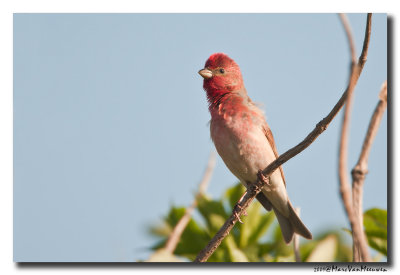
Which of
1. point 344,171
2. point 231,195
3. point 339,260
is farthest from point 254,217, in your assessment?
point 344,171

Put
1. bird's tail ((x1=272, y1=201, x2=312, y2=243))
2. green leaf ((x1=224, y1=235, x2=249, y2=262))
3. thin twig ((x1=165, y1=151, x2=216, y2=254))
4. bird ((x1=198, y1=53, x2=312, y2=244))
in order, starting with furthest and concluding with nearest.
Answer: bird's tail ((x1=272, y1=201, x2=312, y2=243)) < bird ((x1=198, y1=53, x2=312, y2=244)) < green leaf ((x1=224, y1=235, x2=249, y2=262)) < thin twig ((x1=165, y1=151, x2=216, y2=254))

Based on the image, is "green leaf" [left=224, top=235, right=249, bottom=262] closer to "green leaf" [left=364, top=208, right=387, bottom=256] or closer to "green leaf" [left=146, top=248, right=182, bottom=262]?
"green leaf" [left=146, top=248, right=182, bottom=262]

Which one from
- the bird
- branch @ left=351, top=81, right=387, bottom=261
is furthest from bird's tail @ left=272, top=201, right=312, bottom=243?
branch @ left=351, top=81, right=387, bottom=261

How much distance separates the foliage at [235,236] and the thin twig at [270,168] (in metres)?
0.36

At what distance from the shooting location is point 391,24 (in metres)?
3.92

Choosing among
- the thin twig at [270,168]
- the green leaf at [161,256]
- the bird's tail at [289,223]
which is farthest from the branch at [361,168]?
the bird's tail at [289,223]

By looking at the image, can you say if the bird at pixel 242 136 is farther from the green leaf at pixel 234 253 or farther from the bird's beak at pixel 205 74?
the green leaf at pixel 234 253

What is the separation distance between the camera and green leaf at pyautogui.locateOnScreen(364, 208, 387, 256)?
3697 millimetres

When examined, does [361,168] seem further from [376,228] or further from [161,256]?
[161,256]

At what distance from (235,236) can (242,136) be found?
32.9 inches

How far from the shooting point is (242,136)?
13.1ft

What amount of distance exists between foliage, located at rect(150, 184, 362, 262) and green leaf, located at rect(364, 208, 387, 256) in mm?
261

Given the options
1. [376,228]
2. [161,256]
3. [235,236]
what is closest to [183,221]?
[161,256]

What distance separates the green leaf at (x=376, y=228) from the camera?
3.70 metres
